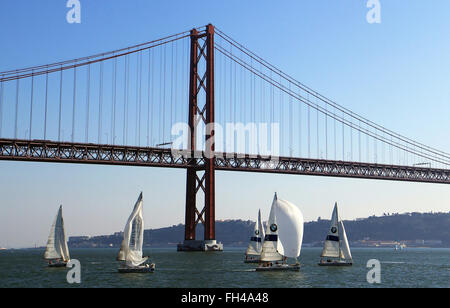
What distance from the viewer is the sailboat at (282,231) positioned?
156ft

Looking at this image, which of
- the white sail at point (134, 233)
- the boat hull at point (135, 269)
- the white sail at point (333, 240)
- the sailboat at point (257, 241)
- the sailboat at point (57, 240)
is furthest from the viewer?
the sailboat at point (257, 241)

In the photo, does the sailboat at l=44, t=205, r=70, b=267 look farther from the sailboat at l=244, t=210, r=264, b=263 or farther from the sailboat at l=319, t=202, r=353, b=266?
the sailboat at l=319, t=202, r=353, b=266

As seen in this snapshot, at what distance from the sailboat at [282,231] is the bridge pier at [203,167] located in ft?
121

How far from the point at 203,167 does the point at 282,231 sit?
4039cm

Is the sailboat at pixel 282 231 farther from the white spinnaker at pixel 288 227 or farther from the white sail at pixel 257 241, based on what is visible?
the white sail at pixel 257 241

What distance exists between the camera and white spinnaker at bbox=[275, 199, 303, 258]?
1870 inches

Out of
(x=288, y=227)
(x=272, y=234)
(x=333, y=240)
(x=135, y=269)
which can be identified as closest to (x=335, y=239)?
(x=333, y=240)

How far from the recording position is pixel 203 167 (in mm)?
87312

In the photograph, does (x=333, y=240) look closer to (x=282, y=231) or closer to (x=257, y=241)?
(x=257, y=241)

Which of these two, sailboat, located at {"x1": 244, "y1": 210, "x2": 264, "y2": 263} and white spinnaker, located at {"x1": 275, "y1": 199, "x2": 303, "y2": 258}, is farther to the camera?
sailboat, located at {"x1": 244, "y1": 210, "x2": 264, "y2": 263}

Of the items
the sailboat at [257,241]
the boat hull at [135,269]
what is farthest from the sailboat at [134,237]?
the sailboat at [257,241]

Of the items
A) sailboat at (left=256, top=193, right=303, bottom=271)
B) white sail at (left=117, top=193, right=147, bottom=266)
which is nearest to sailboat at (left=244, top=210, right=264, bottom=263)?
sailboat at (left=256, top=193, right=303, bottom=271)

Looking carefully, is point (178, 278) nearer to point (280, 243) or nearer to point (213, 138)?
point (280, 243)
